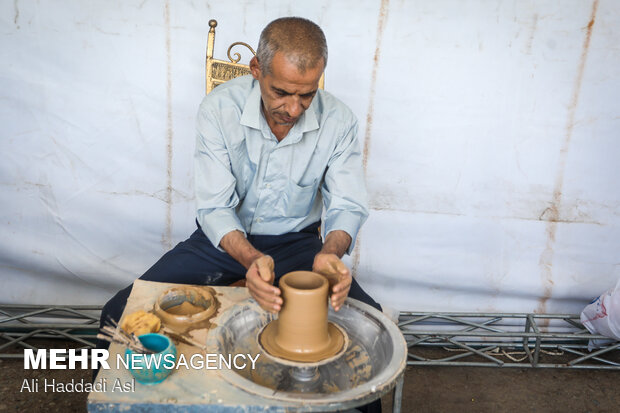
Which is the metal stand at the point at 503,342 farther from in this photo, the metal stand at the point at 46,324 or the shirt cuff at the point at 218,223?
the metal stand at the point at 46,324

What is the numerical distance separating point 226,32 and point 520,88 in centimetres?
151

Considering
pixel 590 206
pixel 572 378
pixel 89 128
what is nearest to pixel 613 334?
pixel 572 378

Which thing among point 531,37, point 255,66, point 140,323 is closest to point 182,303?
point 140,323

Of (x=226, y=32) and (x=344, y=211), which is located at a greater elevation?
(x=226, y=32)

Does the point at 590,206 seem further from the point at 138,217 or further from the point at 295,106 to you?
the point at 138,217

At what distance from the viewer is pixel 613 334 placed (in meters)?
2.79

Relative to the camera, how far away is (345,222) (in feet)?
6.77

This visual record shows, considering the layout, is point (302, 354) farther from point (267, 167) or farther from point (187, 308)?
point (267, 167)

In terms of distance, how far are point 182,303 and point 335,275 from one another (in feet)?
1.60

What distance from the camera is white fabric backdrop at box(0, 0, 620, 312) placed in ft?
8.47

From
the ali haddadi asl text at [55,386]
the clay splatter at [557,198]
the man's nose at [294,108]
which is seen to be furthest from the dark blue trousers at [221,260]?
Result: the clay splatter at [557,198]

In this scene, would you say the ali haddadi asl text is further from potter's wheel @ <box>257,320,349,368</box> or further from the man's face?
the man's face

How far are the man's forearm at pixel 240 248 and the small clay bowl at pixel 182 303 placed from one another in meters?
0.20

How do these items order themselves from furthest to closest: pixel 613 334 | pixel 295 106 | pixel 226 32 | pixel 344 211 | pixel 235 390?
pixel 613 334, pixel 226 32, pixel 344 211, pixel 295 106, pixel 235 390
